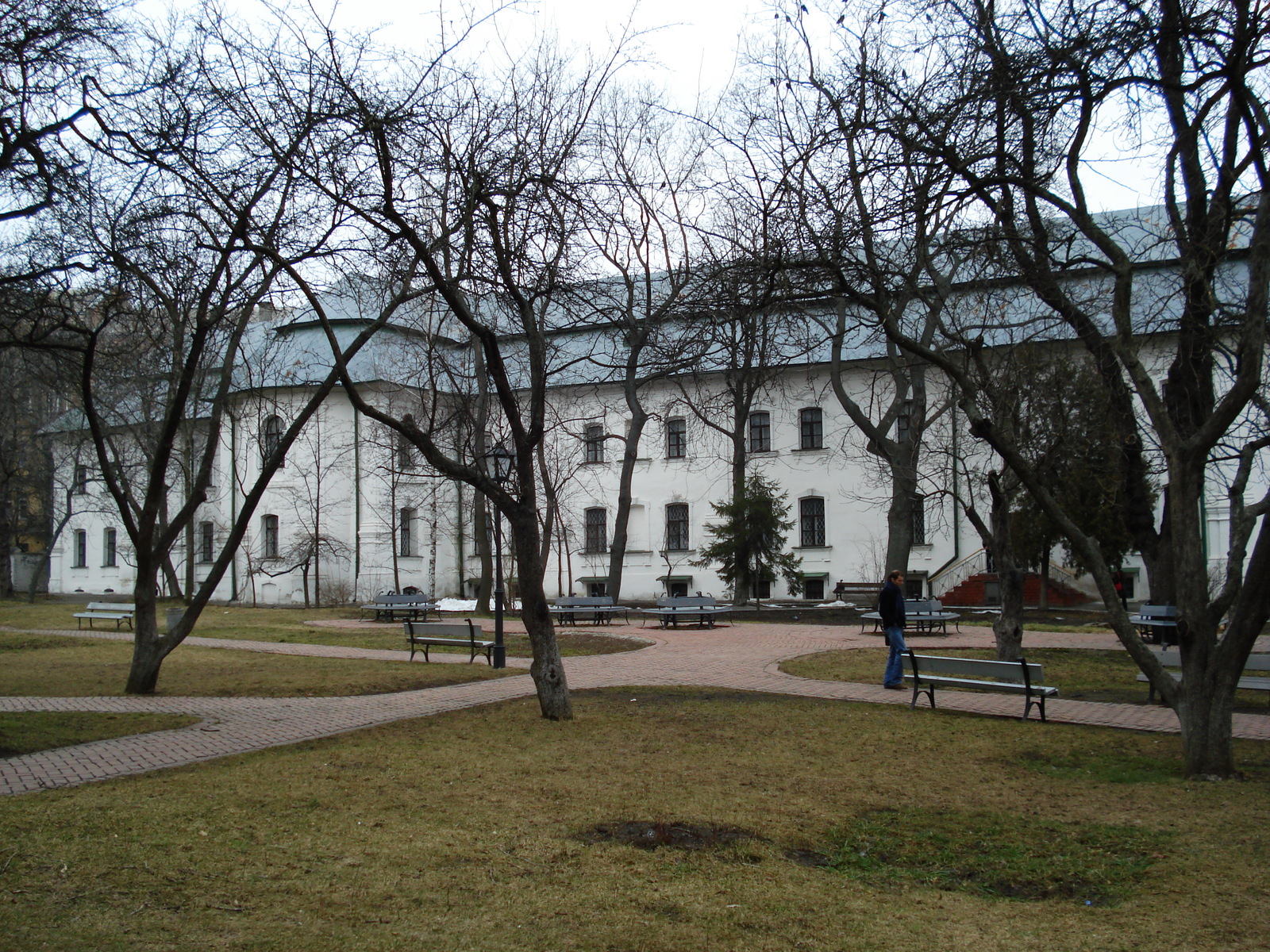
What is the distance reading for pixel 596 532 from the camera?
44.7m

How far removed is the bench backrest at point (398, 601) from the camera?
31.0 metres

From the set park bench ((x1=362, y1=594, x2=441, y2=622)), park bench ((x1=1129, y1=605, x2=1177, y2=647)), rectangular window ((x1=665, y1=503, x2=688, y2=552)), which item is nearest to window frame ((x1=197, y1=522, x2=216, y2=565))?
park bench ((x1=362, y1=594, x2=441, y2=622))

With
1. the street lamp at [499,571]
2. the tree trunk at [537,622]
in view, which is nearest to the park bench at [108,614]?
the street lamp at [499,571]

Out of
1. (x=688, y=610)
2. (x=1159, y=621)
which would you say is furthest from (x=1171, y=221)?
(x=688, y=610)

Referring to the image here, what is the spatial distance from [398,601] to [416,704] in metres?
19.2

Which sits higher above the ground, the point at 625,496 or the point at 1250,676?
the point at 625,496

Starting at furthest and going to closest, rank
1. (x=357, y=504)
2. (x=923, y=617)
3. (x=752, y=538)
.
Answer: (x=357, y=504), (x=752, y=538), (x=923, y=617)

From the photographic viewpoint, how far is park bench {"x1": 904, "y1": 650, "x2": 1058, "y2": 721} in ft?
38.4

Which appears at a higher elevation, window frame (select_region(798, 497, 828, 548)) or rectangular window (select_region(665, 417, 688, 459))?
rectangular window (select_region(665, 417, 688, 459))

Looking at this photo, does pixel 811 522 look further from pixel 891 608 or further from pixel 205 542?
pixel 205 542

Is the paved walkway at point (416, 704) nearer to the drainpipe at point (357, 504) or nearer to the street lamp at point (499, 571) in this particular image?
the street lamp at point (499, 571)

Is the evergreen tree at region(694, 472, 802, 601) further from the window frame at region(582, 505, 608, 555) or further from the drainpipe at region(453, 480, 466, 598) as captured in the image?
the window frame at region(582, 505, 608, 555)

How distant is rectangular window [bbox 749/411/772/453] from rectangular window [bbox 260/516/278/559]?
20.6 meters

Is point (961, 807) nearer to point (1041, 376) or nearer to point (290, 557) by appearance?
point (1041, 376)
